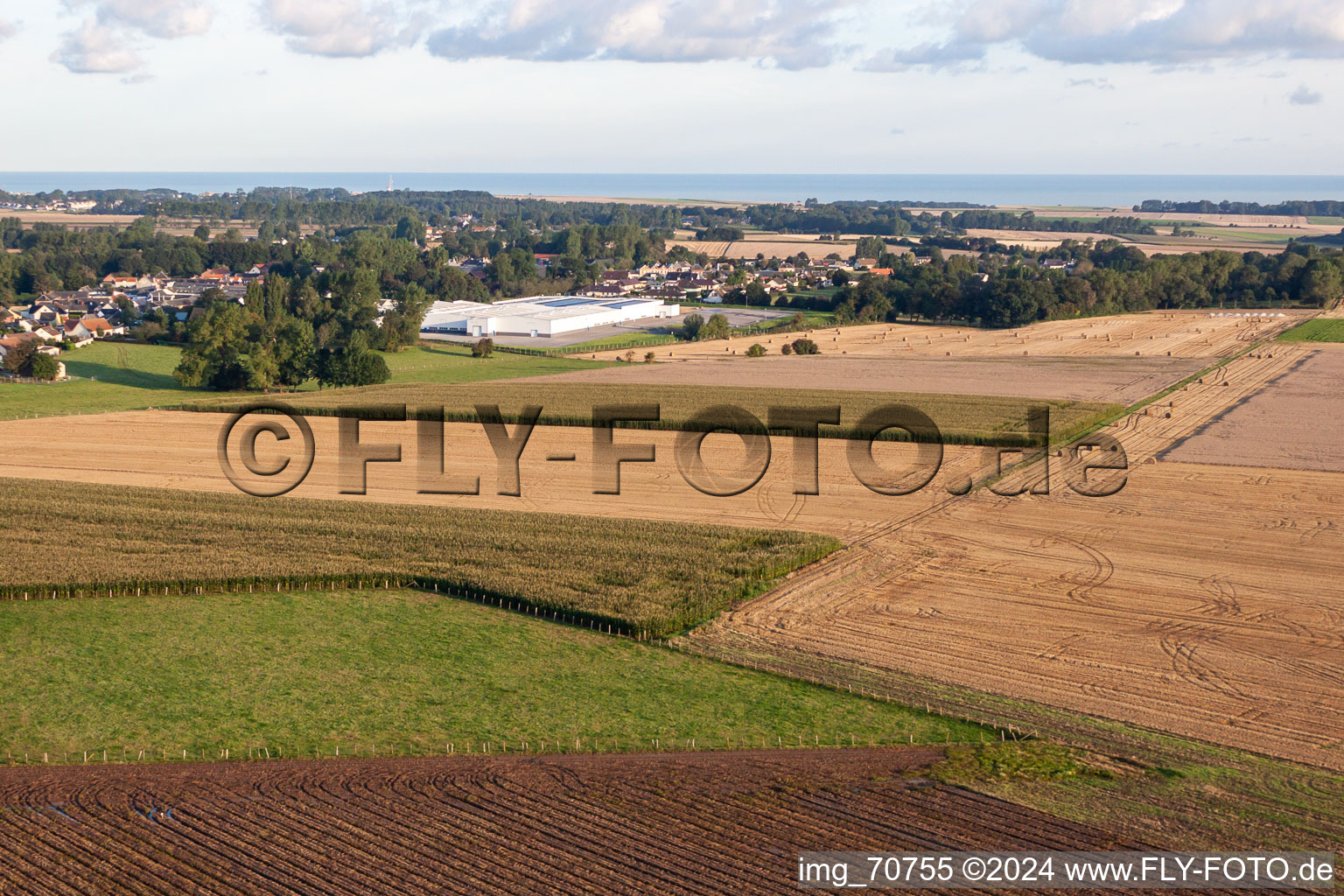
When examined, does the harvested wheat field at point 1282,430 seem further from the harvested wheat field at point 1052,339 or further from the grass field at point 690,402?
the harvested wheat field at point 1052,339

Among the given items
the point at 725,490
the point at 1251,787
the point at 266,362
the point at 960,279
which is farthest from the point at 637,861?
the point at 960,279

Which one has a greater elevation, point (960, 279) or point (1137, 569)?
point (960, 279)

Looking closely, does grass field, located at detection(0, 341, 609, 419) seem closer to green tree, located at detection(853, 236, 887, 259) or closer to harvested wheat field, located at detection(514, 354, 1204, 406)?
harvested wheat field, located at detection(514, 354, 1204, 406)

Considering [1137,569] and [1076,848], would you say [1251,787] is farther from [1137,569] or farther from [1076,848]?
[1137,569]

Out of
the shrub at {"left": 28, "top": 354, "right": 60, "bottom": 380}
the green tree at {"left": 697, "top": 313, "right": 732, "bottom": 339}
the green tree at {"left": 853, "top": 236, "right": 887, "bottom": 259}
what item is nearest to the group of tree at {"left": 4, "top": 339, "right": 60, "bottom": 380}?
the shrub at {"left": 28, "top": 354, "right": 60, "bottom": 380}

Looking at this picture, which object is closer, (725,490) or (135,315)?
(725,490)

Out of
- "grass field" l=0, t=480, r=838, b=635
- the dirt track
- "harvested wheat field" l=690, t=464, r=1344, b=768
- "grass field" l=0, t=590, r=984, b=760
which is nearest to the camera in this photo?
the dirt track
